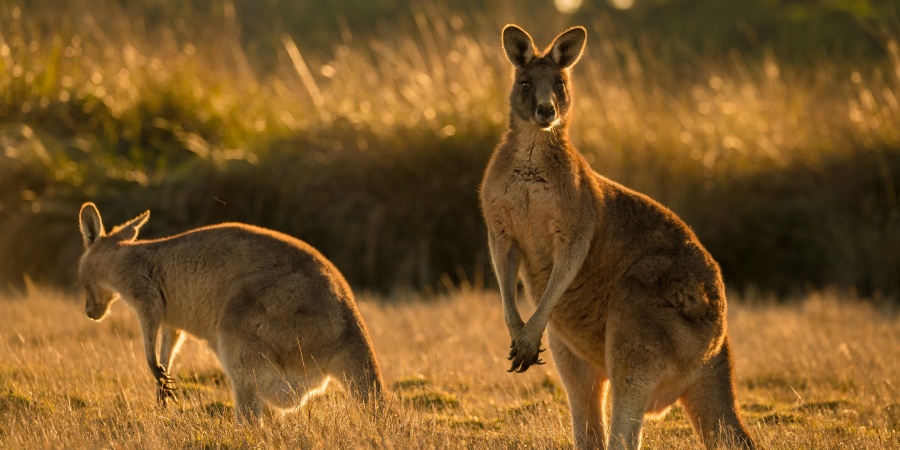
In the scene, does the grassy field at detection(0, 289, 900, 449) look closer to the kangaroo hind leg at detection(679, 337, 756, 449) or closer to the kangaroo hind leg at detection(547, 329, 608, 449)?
the kangaroo hind leg at detection(547, 329, 608, 449)

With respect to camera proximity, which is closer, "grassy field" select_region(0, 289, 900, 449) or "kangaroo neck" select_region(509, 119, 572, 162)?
"grassy field" select_region(0, 289, 900, 449)

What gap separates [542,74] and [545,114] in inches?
12.0

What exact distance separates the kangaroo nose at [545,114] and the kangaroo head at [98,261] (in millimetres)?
2055

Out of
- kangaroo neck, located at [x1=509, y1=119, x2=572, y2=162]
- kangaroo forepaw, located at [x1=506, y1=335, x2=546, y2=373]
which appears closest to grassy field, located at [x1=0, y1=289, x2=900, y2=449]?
kangaroo forepaw, located at [x1=506, y1=335, x2=546, y2=373]

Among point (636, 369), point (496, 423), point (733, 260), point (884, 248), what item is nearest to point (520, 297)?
point (733, 260)

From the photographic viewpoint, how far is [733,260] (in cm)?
1091

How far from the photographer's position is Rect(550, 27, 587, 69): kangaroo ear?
5184mm

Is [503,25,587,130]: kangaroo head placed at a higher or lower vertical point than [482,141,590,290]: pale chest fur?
higher

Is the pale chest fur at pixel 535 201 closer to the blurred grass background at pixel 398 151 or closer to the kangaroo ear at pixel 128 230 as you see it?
the kangaroo ear at pixel 128 230

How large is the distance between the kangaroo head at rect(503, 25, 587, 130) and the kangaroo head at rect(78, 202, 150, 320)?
1.93m

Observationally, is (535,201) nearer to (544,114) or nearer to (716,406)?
(544,114)

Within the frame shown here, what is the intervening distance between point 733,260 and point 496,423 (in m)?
5.74

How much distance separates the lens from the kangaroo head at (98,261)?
5727mm

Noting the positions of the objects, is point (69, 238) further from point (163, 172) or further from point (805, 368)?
point (805, 368)
